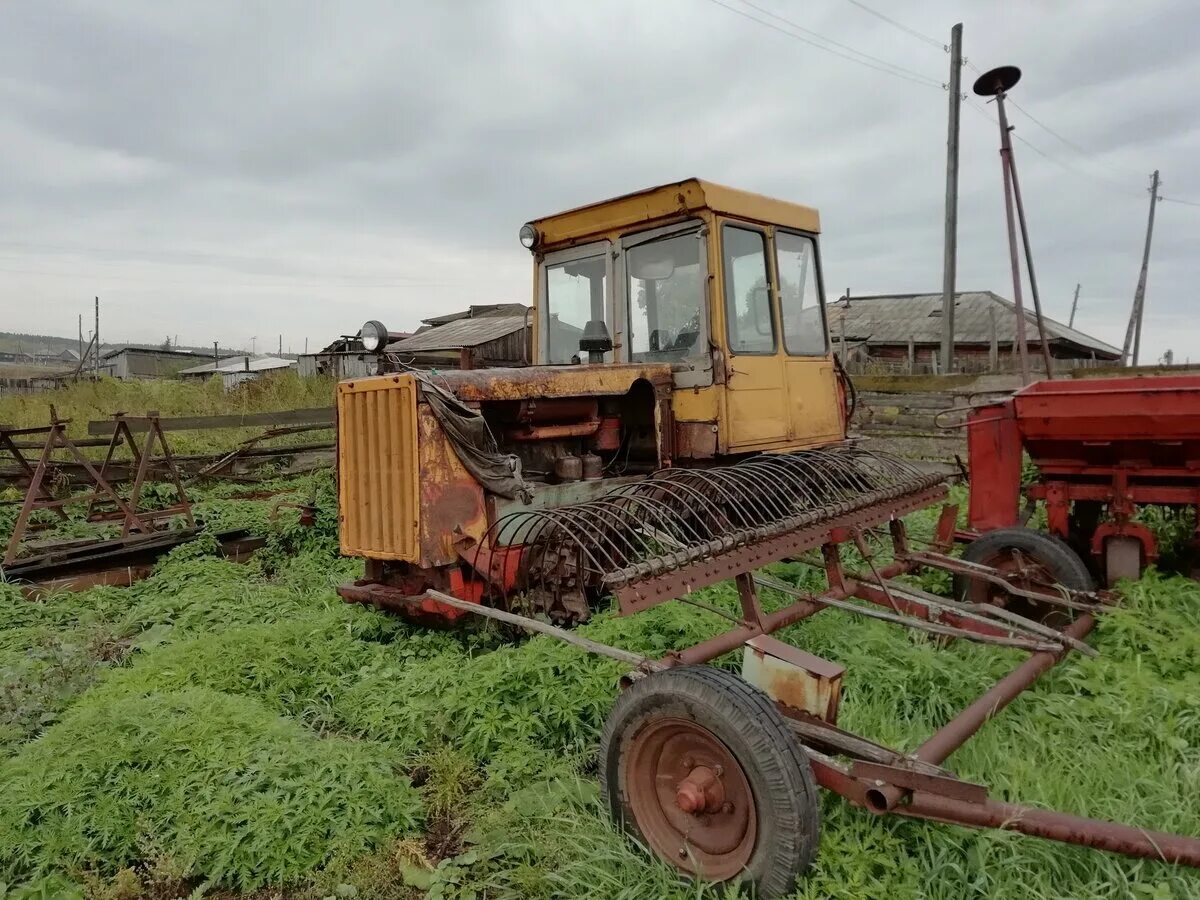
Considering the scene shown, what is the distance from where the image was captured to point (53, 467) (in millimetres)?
7758

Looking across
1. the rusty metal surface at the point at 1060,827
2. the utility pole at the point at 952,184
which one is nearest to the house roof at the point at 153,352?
the utility pole at the point at 952,184

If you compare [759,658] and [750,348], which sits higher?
[750,348]

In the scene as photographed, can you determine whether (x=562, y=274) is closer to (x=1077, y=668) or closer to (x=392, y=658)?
(x=392, y=658)

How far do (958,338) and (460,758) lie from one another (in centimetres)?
2243

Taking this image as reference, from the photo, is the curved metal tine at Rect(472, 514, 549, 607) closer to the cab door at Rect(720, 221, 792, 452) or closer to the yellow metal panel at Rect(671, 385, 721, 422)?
the yellow metal panel at Rect(671, 385, 721, 422)

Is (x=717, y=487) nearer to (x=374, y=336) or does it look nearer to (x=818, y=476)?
(x=818, y=476)

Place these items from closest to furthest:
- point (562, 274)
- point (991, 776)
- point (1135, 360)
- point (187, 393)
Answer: point (991, 776) < point (562, 274) < point (187, 393) < point (1135, 360)

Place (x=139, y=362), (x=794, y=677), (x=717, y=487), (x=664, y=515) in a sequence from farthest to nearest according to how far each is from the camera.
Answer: (x=139, y=362), (x=717, y=487), (x=664, y=515), (x=794, y=677)

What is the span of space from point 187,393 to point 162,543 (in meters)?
8.70

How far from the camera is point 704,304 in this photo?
468 centimetres

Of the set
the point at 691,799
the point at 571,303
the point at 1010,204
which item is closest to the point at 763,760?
the point at 691,799

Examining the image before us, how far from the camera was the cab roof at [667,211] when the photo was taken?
4.61m

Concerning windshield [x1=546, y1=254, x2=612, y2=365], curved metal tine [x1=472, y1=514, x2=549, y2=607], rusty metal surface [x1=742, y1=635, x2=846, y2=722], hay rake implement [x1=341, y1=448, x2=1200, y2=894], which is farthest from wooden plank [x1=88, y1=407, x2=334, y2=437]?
rusty metal surface [x1=742, y1=635, x2=846, y2=722]

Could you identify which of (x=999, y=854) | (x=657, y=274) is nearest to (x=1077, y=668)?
(x=999, y=854)
